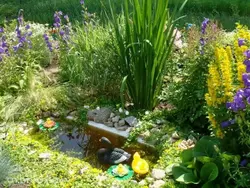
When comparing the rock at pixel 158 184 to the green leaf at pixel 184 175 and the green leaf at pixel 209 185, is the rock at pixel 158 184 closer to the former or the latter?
the green leaf at pixel 184 175

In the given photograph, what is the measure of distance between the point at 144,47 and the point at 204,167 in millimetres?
1376

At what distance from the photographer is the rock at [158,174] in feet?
11.0

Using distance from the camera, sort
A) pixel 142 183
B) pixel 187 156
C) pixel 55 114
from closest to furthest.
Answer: pixel 187 156 < pixel 142 183 < pixel 55 114

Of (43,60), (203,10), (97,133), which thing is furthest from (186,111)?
(203,10)

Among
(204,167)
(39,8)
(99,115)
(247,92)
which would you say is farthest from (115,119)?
(39,8)

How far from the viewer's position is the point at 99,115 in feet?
13.9

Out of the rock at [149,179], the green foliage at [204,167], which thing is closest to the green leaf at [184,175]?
the green foliage at [204,167]

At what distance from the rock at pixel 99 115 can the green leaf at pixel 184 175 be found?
1287 millimetres

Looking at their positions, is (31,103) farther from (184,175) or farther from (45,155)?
(184,175)

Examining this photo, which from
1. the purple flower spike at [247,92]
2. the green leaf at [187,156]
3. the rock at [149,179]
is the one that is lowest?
the rock at [149,179]

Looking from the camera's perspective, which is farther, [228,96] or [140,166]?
[140,166]

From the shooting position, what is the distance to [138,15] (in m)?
3.85

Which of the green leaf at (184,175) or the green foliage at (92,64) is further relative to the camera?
the green foliage at (92,64)

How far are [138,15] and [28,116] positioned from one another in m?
1.54
